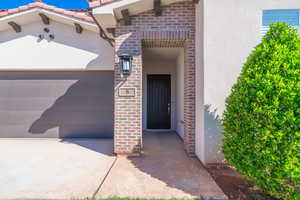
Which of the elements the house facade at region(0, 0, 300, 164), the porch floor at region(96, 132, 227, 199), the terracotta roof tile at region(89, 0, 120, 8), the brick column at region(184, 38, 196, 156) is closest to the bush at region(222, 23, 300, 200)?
the porch floor at region(96, 132, 227, 199)

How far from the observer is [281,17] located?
352 centimetres

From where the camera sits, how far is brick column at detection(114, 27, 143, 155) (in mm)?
4121

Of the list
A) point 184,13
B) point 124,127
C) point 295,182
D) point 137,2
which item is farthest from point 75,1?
point 295,182

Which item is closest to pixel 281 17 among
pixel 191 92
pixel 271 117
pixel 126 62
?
pixel 191 92

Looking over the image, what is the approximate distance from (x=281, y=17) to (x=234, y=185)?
11.6ft

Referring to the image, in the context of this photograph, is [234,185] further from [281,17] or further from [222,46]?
[281,17]

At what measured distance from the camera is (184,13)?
4.13 m

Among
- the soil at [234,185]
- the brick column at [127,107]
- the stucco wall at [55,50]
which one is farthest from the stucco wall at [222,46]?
the stucco wall at [55,50]

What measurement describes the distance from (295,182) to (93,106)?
5564mm

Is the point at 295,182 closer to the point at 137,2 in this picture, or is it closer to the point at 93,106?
the point at 137,2

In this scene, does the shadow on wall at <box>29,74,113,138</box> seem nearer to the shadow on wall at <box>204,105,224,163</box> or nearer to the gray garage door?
the gray garage door

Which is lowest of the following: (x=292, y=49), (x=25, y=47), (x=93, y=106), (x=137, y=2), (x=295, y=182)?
(x=295, y=182)

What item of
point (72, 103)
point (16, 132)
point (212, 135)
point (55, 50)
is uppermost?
point (55, 50)

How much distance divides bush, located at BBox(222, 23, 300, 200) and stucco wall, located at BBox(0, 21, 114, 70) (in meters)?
4.53
